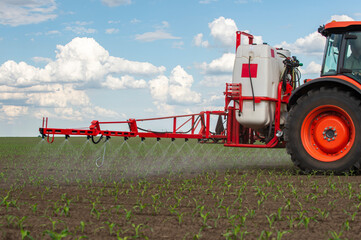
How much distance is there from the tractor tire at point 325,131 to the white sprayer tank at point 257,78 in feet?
2.40

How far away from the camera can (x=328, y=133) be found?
848 centimetres

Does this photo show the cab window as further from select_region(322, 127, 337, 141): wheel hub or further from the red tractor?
select_region(322, 127, 337, 141): wheel hub

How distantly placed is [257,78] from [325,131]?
1.82 meters

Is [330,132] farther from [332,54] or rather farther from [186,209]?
[186,209]

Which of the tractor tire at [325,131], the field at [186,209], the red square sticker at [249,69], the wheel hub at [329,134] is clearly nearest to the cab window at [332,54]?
the tractor tire at [325,131]

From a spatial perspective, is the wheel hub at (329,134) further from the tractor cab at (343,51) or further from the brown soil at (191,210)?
the tractor cab at (343,51)

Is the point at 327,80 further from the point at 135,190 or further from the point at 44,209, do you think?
the point at 44,209

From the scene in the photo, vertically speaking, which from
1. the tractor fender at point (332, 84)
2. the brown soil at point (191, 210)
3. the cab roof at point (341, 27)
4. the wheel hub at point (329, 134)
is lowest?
the brown soil at point (191, 210)

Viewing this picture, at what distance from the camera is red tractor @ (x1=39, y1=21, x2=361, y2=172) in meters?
8.30


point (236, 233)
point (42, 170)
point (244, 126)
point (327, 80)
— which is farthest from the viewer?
point (42, 170)

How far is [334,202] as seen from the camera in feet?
19.4

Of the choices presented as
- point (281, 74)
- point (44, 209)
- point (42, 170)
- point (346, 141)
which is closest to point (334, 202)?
point (346, 141)

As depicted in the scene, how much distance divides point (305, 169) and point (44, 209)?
16.9 feet

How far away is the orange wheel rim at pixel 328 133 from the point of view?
834 centimetres
